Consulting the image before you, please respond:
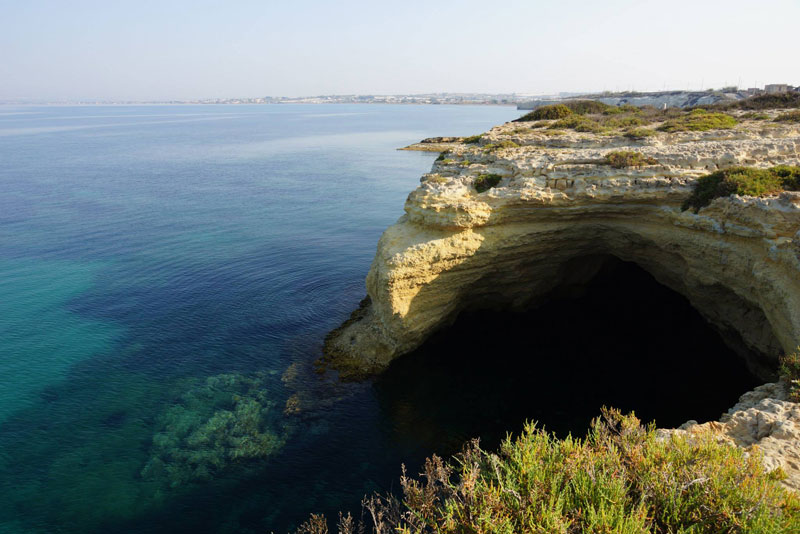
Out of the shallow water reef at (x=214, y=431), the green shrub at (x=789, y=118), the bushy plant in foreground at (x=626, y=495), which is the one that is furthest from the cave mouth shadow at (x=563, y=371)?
the green shrub at (x=789, y=118)

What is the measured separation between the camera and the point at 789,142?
24000 mm

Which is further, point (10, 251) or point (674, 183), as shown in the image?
point (10, 251)

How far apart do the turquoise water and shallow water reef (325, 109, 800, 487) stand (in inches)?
199

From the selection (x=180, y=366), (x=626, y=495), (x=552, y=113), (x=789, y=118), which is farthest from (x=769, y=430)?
(x=552, y=113)

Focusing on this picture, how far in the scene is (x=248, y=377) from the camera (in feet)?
80.6

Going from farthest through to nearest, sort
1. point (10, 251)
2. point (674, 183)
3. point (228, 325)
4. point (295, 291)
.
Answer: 1. point (10, 251)
2. point (295, 291)
3. point (228, 325)
4. point (674, 183)

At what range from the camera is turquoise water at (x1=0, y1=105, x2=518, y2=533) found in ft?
57.3

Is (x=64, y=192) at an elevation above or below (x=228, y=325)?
above

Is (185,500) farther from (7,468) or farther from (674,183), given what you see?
(674,183)

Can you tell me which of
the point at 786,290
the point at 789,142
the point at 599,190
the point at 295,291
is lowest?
the point at 295,291

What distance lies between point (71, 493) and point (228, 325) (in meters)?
13.1

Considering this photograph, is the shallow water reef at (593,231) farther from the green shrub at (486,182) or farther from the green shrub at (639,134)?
the green shrub at (639,134)

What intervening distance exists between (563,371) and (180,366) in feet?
70.2

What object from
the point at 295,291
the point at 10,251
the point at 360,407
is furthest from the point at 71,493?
the point at 10,251
